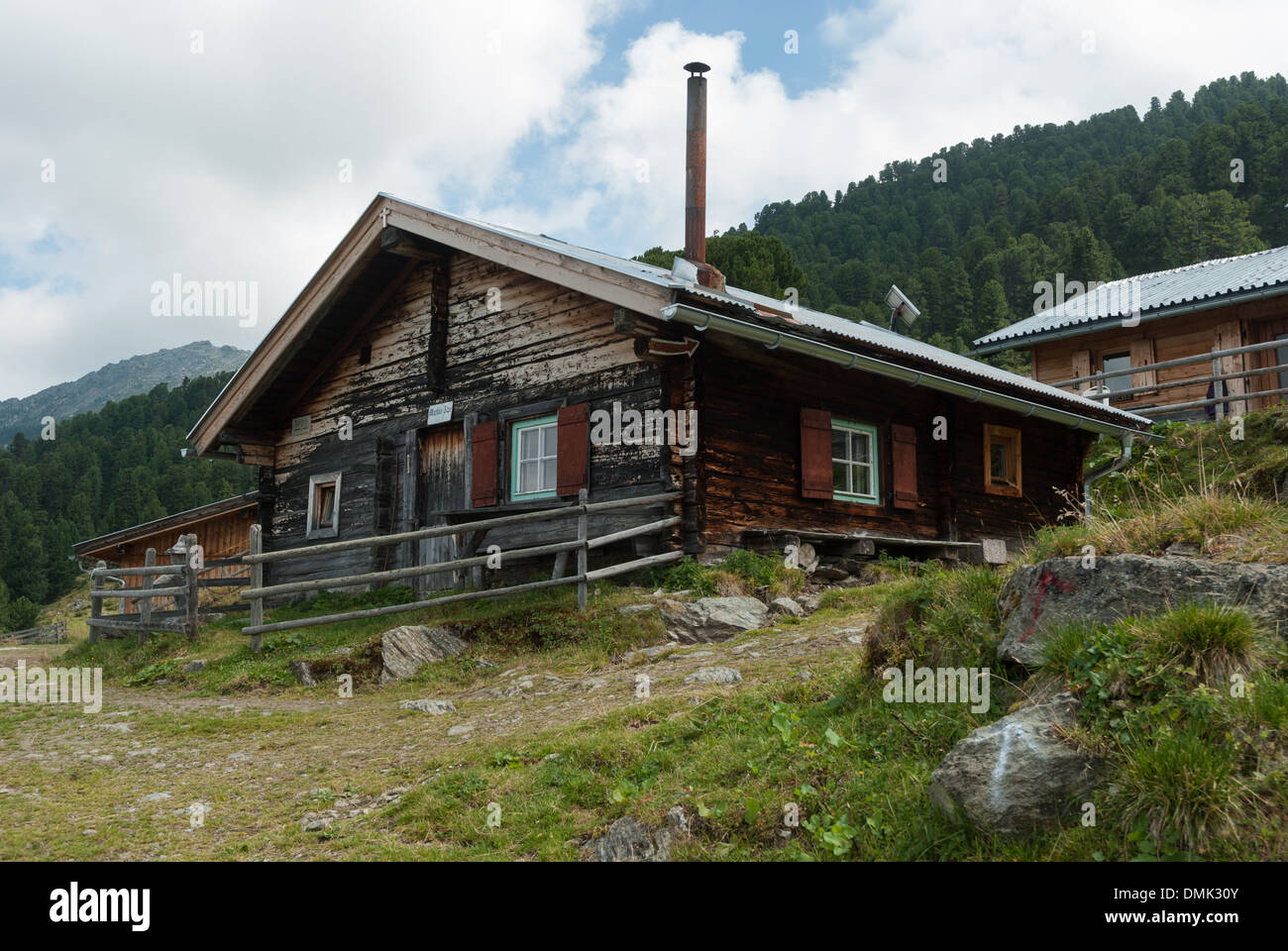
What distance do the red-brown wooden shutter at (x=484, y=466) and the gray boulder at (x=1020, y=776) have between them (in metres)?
10.8

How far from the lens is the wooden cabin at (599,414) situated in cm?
1263

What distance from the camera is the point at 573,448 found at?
13555 millimetres

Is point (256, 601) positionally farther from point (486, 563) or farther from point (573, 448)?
point (573, 448)

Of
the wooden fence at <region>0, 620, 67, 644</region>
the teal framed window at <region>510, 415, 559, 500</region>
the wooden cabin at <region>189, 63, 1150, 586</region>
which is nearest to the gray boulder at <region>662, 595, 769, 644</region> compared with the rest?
the wooden cabin at <region>189, 63, 1150, 586</region>

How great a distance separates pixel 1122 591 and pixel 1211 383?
19.0 metres

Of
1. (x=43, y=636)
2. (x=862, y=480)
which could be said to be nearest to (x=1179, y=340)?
(x=862, y=480)

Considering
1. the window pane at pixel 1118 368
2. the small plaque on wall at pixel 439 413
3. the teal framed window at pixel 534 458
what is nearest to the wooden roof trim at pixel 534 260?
the teal framed window at pixel 534 458

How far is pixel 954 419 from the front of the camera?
15.9 m

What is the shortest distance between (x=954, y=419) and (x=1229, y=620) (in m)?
12.3

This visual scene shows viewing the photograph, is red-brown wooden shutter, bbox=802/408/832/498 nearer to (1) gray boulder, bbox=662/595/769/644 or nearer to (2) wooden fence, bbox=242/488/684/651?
(2) wooden fence, bbox=242/488/684/651

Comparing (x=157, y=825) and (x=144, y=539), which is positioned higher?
(x=144, y=539)

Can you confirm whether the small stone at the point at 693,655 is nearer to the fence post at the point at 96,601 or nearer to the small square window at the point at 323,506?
the fence post at the point at 96,601
